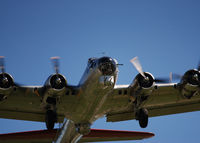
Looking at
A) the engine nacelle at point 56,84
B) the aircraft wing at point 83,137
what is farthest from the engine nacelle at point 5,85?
the aircraft wing at point 83,137

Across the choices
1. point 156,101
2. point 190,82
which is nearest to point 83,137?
point 156,101

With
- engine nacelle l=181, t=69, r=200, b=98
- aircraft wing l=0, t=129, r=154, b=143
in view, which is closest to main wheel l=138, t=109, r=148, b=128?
engine nacelle l=181, t=69, r=200, b=98

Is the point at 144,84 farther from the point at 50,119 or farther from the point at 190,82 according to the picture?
the point at 50,119

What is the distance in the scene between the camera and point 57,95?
19781mm

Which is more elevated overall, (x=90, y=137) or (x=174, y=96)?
(x=174, y=96)

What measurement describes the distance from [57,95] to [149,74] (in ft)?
19.1

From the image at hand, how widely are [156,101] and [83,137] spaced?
6.79 m

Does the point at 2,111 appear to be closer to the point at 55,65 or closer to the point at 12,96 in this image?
the point at 12,96

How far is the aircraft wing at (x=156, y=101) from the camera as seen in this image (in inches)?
845

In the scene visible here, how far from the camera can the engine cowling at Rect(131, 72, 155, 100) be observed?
67.3 ft

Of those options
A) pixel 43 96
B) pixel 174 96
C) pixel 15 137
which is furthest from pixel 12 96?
pixel 174 96

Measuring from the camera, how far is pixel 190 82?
2119cm

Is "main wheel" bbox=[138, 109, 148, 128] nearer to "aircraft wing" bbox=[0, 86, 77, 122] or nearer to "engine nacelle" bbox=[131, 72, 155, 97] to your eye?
"engine nacelle" bbox=[131, 72, 155, 97]

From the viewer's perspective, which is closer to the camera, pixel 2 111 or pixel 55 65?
pixel 55 65
